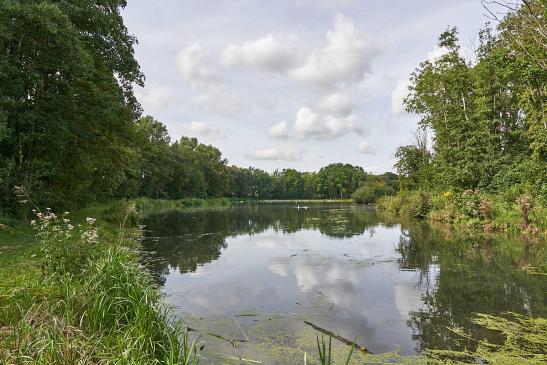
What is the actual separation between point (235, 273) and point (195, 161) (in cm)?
7601

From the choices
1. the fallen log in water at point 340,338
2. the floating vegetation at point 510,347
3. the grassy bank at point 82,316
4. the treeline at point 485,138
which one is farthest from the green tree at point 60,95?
the treeline at point 485,138

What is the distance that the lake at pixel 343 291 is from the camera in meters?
6.27

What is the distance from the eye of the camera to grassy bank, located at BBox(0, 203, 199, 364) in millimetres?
3893

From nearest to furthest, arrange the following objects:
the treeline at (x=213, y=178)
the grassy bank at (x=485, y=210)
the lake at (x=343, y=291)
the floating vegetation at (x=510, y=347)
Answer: the floating vegetation at (x=510, y=347) < the lake at (x=343, y=291) < the grassy bank at (x=485, y=210) < the treeline at (x=213, y=178)

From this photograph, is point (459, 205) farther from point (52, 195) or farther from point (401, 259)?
point (52, 195)

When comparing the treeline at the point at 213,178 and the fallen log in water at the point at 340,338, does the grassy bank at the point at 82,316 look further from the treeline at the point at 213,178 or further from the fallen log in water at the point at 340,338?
the treeline at the point at 213,178

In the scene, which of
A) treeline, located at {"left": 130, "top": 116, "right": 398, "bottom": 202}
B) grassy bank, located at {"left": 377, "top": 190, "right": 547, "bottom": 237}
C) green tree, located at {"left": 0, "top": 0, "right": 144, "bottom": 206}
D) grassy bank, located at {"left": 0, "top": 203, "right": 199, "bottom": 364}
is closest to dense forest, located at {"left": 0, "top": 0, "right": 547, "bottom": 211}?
green tree, located at {"left": 0, "top": 0, "right": 144, "bottom": 206}

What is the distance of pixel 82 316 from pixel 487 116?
31.4m

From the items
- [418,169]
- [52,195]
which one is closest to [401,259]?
[52,195]

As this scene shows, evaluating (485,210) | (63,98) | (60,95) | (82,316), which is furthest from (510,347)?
(485,210)

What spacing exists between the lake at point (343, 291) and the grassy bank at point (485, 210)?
2534 mm

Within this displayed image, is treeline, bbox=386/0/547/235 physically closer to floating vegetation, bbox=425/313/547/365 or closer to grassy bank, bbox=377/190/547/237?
grassy bank, bbox=377/190/547/237

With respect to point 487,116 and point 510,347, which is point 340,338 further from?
point 487,116

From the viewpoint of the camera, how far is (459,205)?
84.5 ft
